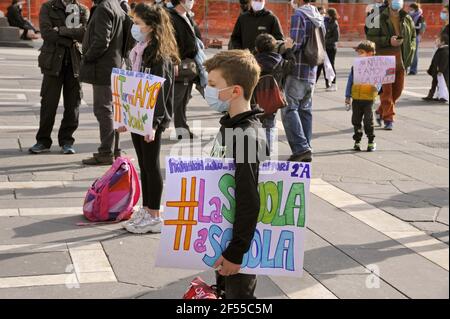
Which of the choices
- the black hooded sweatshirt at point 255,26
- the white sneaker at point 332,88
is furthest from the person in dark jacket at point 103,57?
the white sneaker at point 332,88

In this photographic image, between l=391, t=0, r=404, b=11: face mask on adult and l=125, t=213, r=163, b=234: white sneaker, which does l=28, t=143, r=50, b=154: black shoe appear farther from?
l=391, t=0, r=404, b=11: face mask on adult

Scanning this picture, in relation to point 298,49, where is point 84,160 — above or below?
below

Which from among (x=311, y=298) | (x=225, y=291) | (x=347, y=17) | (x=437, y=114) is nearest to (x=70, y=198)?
(x=311, y=298)

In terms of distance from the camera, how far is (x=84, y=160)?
8547mm

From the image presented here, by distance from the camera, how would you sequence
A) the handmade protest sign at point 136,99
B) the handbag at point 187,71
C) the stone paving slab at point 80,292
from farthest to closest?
the handbag at point 187,71, the handmade protest sign at point 136,99, the stone paving slab at point 80,292

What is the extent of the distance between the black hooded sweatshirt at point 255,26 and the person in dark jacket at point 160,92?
3.91 meters

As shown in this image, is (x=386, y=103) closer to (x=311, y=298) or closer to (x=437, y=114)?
(x=437, y=114)

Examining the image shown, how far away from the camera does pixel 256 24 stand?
9.88 m

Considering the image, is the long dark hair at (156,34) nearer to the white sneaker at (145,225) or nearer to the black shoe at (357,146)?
the white sneaker at (145,225)

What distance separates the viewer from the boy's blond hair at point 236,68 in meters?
3.65

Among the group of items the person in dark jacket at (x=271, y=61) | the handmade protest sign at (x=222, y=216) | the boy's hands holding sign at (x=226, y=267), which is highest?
the person in dark jacket at (x=271, y=61)

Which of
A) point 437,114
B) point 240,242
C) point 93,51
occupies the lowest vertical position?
point 437,114

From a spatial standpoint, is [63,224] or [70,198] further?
[70,198]
